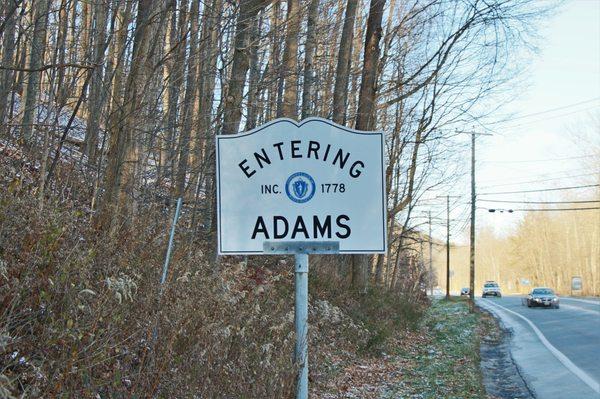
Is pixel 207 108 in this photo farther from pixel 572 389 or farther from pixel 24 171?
pixel 572 389

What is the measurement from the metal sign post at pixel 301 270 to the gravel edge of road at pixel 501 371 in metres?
5.81

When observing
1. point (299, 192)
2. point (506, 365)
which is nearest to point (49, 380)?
point (299, 192)

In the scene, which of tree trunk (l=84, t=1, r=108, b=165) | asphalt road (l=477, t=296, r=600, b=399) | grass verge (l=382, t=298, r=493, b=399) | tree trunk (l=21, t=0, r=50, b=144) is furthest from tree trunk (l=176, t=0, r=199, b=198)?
asphalt road (l=477, t=296, r=600, b=399)

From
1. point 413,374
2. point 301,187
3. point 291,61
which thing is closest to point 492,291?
point 291,61

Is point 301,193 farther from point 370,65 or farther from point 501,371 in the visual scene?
point 370,65

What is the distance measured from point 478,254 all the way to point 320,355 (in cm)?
13789

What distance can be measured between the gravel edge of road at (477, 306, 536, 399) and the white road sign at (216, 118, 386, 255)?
6180 mm

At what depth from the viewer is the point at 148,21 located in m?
8.18

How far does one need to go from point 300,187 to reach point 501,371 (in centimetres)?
947

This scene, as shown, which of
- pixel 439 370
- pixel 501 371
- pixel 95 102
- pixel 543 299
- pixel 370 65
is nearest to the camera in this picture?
pixel 95 102

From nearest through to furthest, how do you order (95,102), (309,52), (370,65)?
(95,102) < (309,52) < (370,65)

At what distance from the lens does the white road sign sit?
4070 millimetres

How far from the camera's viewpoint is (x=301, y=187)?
4.13 m

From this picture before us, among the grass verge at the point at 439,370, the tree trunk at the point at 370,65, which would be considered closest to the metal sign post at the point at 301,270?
the grass verge at the point at 439,370
